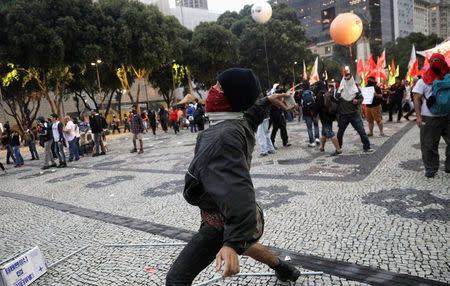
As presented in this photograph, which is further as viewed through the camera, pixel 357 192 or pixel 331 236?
pixel 357 192

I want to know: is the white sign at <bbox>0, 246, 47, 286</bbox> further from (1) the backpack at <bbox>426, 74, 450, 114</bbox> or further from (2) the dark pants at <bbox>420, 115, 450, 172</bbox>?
(1) the backpack at <bbox>426, 74, 450, 114</bbox>

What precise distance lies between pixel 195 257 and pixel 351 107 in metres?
6.93

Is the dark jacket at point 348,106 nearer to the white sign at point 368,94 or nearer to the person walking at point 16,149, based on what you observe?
the white sign at point 368,94

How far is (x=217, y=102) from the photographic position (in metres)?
1.88

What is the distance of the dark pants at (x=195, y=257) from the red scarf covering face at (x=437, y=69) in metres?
4.74

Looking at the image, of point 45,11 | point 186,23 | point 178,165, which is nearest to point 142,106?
point 186,23

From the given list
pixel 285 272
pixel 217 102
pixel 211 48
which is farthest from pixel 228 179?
pixel 211 48

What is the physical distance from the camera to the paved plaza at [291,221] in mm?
2889

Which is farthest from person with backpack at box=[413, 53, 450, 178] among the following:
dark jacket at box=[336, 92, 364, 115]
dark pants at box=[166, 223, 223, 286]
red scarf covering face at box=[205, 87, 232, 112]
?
dark pants at box=[166, 223, 223, 286]

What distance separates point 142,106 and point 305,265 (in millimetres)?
59246

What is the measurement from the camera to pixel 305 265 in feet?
A: 9.51

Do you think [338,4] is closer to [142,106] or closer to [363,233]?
[142,106]

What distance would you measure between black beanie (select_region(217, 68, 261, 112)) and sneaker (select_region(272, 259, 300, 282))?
1.37m

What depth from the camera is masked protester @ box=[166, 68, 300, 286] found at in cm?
151
